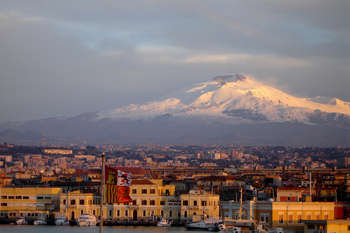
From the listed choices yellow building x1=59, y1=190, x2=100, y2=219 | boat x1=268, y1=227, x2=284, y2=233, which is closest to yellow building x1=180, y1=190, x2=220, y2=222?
yellow building x1=59, y1=190, x2=100, y2=219

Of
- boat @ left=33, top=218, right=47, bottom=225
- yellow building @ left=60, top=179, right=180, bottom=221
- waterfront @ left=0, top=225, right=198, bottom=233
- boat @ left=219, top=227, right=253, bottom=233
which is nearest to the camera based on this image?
boat @ left=219, top=227, right=253, bottom=233

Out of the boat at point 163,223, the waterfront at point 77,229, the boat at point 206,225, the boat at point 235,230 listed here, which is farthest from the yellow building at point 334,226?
the boat at point 163,223

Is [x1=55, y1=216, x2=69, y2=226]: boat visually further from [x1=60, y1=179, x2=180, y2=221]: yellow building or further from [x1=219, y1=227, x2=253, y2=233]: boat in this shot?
[x1=219, y1=227, x2=253, y2=233]: boat

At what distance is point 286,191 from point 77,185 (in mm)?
22826

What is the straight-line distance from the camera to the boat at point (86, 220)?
2842 inches

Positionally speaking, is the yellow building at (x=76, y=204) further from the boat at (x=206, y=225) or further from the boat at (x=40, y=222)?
the boat at (x=206, y=225)

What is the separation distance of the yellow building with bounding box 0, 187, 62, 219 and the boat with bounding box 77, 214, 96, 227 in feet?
15.7

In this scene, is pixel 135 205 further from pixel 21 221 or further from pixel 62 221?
pixel 21 221

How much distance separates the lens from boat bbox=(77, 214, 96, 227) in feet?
237

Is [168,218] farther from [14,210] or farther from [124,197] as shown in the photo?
[124,197]

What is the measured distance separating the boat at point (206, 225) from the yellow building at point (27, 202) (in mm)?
12636

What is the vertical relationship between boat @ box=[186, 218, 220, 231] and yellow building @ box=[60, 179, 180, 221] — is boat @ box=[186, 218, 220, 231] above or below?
below

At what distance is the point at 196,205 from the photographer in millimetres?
73500

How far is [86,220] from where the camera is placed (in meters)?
72.5
